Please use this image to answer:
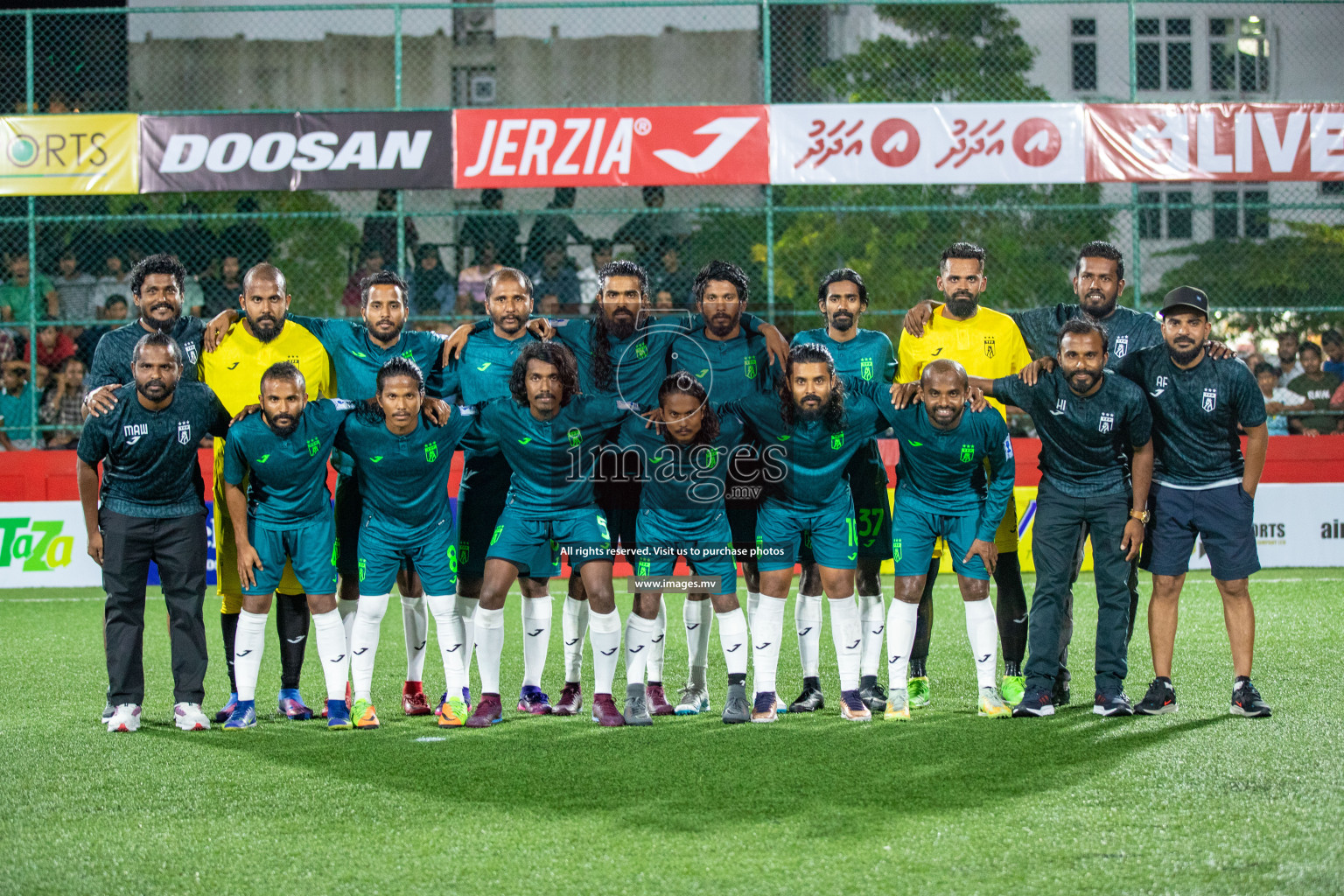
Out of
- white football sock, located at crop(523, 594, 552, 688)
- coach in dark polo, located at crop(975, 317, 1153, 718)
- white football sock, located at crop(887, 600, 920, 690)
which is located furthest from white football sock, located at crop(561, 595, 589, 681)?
coach in dark polo, located at crop(975, 317, 1153, 718)

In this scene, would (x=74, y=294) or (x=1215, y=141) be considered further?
(x=74, y=294)

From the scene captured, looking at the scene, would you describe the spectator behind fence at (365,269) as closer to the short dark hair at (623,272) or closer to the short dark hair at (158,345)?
the short dark hair at (158,345)

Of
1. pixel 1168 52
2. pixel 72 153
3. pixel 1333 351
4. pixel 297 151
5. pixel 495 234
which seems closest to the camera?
pixel 297 151

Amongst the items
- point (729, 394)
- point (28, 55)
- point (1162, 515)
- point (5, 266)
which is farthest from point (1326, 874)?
point (5, 266)

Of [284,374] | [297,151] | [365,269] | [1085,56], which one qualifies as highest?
[1085,56]

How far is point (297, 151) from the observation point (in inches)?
534

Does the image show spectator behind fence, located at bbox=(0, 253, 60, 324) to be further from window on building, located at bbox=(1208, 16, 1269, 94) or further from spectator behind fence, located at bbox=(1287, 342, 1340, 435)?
window on building, located at bbox=(1208, 16, 1269, 94)

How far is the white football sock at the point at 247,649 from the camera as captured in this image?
6477mm

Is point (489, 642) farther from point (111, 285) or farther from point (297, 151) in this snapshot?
point (111, 285)

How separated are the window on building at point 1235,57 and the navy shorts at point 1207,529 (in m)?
23.5

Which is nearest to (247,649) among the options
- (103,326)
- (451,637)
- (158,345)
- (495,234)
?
(451,637)

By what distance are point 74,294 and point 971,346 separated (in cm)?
1111

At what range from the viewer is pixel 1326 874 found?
397 centimetres

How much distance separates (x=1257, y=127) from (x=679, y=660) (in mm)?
8974
